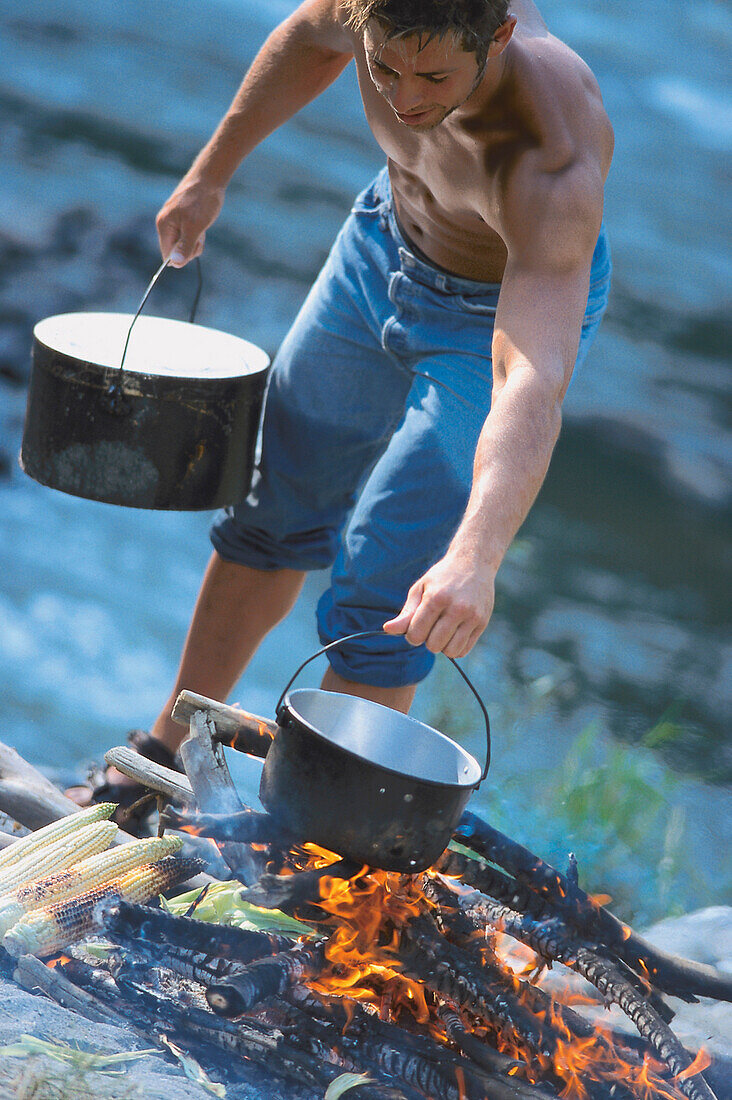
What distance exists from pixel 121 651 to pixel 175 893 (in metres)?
2.40

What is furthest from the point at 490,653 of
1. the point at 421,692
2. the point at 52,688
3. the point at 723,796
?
the point at 52,688

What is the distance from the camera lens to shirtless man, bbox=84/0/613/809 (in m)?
1.88

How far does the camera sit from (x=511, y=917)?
2109 millimetres

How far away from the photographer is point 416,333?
99.7 inches

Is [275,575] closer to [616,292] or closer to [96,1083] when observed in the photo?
[96,1083]

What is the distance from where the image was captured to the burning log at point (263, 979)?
171 cm

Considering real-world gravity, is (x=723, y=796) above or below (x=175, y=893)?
below

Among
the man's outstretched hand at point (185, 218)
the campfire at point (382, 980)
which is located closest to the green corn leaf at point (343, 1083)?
the campfire at point (382, 980)

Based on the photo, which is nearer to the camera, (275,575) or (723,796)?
(275,575)

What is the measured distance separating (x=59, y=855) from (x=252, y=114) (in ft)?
6.44

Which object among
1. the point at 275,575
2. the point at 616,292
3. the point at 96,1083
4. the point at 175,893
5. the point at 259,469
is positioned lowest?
the point at 175,893

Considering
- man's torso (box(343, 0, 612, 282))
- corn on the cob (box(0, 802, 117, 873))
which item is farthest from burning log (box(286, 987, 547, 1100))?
man's torso (box(343, 0, 612, 282))

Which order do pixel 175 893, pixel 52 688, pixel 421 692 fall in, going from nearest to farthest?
pixel 175 893 < pixel 52 688 < pixel 421 692

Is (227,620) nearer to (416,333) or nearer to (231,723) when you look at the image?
(231,723)
